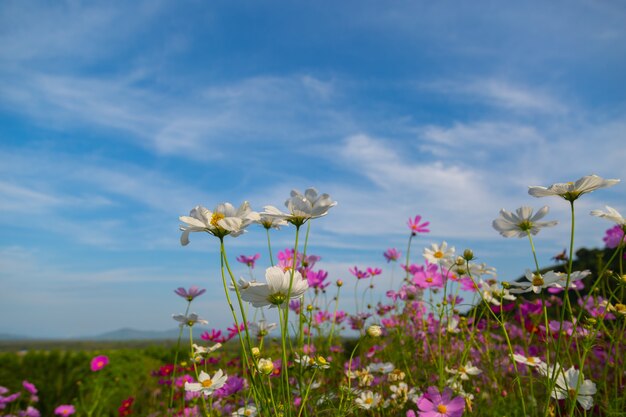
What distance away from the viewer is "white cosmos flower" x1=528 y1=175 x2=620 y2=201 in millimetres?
1077

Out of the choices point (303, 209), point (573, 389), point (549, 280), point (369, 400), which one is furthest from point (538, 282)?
point (369, 400)

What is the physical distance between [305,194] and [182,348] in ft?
15.8

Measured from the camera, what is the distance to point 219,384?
1.31 m

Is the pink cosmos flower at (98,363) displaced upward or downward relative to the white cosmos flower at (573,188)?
downward

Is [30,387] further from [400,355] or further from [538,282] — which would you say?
[538,282]

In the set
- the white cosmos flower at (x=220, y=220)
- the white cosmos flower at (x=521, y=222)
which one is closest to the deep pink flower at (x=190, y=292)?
the white cosmos flower at (x=220, y=220)

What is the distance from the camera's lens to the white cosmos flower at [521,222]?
1.35 metres

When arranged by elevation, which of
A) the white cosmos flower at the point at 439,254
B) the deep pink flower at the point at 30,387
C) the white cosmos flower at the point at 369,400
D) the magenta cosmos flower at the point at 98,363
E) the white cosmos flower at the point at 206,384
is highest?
the white cosmos flower at the point at 439,254

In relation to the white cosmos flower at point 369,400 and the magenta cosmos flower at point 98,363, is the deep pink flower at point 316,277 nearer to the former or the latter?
the white cosmos flower at point 369,400

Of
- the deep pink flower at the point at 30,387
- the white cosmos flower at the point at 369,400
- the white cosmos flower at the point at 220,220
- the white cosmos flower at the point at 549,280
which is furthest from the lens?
the deep pink flower at the point at 30,387

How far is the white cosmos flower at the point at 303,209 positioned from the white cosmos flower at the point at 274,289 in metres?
0.13

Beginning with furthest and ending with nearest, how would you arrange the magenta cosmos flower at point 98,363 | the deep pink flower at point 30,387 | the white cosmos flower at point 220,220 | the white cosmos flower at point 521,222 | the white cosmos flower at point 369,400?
the magenta cosmos flower at point 98,363 → the deep pink flower at point 30,387 → the white cosmos flower at point 369,400 → the white cosmos flower at point 521,222 → the white cosmos flower at point 220,220

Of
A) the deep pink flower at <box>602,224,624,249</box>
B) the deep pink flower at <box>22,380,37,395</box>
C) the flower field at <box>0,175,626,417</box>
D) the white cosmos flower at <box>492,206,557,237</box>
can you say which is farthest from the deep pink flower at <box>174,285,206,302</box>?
the deep pink flower at <box>22,380,37,395</box>

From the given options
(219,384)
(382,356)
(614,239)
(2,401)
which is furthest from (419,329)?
(2,401)
